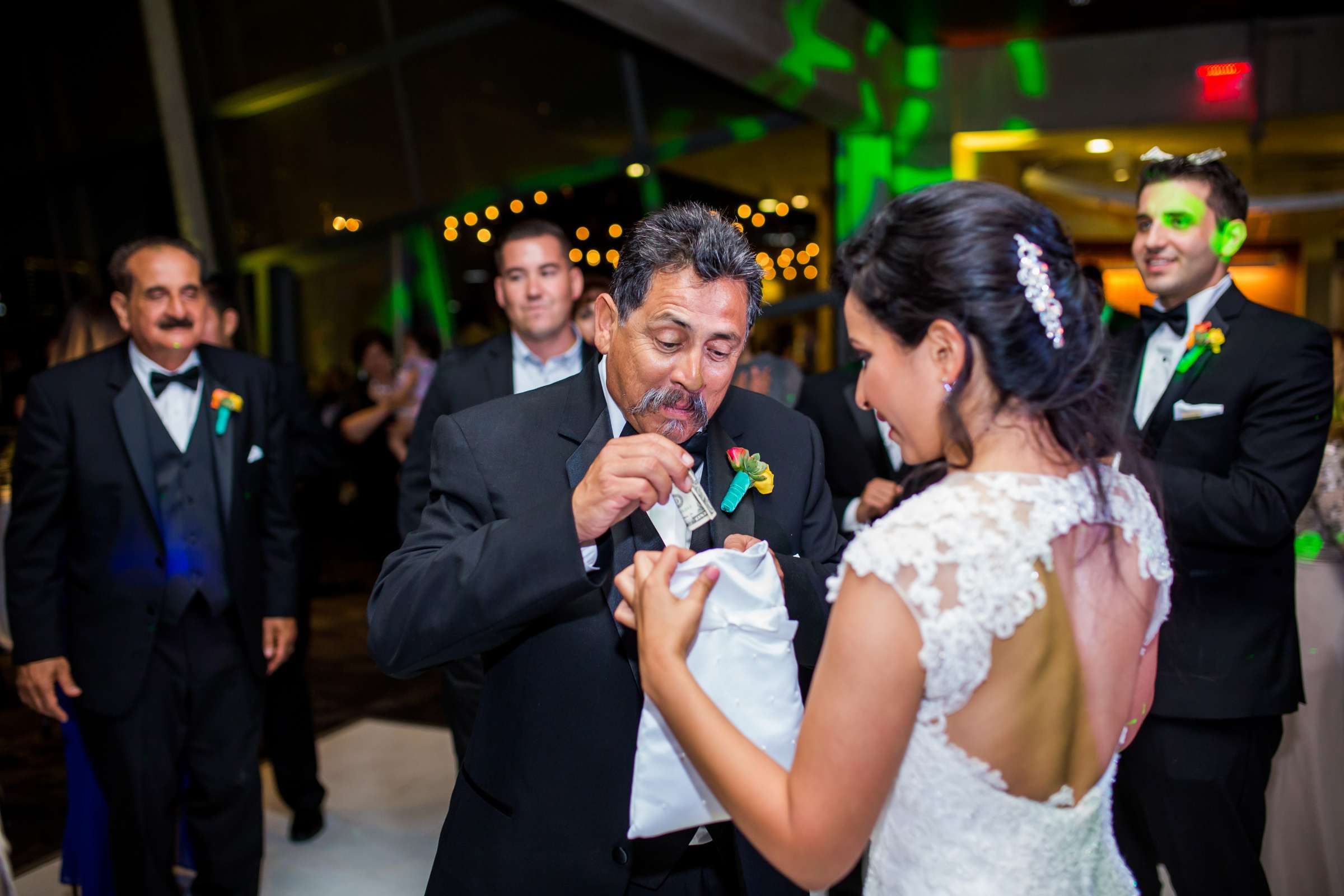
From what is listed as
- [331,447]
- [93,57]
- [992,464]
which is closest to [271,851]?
[331,447]

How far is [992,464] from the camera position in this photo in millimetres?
1245

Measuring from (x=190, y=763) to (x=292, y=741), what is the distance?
0.87 metres

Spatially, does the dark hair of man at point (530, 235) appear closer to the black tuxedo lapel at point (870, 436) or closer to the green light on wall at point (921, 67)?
the black tuxedo lapel at point (870, 436)

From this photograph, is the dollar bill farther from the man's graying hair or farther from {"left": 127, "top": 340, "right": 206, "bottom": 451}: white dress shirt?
Result: {"left": 127, "top": 340, "right": 206, "bottom": 451}: white dress shirt

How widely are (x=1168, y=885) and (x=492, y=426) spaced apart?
284 cm

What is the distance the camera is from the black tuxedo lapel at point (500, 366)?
338cm

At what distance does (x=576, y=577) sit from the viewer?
147 cm

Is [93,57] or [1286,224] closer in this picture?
[93,57]

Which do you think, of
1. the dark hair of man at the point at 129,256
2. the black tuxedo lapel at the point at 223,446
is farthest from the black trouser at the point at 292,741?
the dark hair of man at the point at 129,256

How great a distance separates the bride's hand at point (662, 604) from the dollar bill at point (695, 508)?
210 mm

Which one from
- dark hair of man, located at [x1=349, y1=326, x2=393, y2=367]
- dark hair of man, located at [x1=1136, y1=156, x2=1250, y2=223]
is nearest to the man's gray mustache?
dark hair of man, located at [x1=1136, y1=156, x2=1250, y2=223]

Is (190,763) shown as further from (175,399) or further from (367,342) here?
(367,342)

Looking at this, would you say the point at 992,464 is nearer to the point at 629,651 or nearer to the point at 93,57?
the point at 629,651

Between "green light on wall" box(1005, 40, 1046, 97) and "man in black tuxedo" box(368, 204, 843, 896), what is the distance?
674 cm
